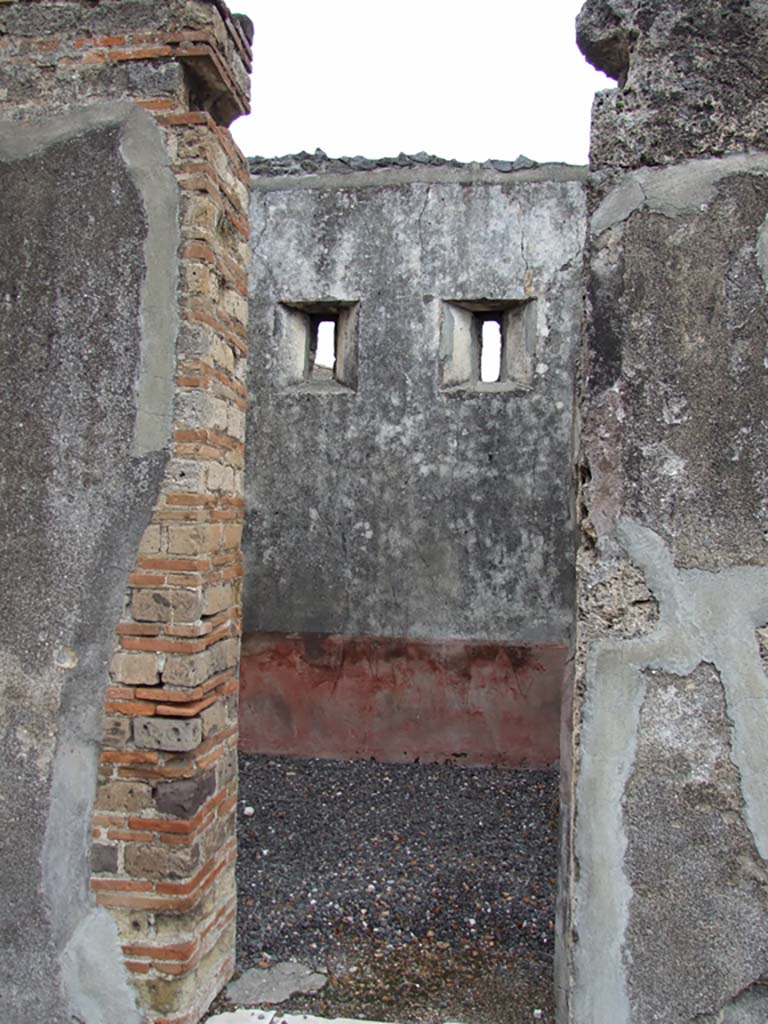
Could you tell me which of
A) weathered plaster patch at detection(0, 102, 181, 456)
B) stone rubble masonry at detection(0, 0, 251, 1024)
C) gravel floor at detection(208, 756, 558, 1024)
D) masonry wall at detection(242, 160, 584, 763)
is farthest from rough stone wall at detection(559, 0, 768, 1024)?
masonry wall at detection(242, 160, 584, 763)

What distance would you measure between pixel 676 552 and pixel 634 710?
48cm

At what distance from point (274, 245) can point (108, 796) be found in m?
5.10

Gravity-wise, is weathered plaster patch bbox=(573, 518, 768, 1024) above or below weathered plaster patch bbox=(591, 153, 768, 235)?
below

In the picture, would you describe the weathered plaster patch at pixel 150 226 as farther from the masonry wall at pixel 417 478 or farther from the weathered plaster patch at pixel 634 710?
the masonry wall at pixel 417 478

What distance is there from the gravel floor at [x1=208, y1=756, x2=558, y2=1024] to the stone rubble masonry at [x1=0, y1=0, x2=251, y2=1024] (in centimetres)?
54

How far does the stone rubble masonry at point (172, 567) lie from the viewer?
307 centimetres

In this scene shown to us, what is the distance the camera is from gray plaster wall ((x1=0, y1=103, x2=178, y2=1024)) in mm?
3082

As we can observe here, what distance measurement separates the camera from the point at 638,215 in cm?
280

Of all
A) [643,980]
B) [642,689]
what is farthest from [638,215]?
[643,980]

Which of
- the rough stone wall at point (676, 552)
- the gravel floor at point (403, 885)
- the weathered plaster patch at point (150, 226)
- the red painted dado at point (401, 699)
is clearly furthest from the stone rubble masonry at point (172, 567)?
the red painted dado at point (401, 699)

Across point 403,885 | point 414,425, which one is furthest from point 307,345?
point 403,885

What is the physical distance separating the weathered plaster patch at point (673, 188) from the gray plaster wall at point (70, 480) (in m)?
1.45

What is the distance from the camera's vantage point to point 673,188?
2785 mm

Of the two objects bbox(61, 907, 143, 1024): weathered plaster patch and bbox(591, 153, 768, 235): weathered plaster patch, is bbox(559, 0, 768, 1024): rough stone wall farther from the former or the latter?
bbox(61, 907, 143, 1024): weathered plaster patch
